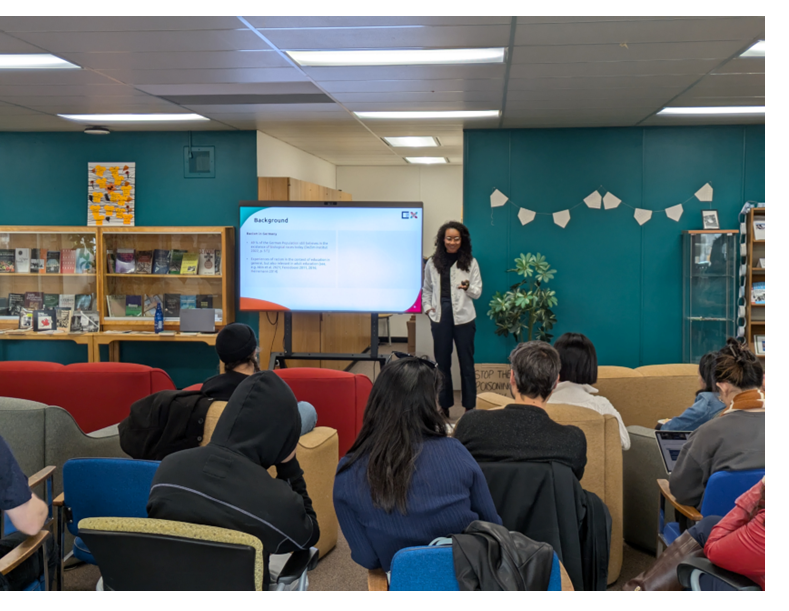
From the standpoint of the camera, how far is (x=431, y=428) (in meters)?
1.83

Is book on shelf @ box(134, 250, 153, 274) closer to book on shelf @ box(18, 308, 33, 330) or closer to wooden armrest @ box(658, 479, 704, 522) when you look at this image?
book on shelf @ box(18, 308, 33, 330)

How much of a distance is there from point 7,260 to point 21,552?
18.0ft

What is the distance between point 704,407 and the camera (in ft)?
9.67

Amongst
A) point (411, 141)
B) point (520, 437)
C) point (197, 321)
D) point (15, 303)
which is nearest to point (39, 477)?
point (520, 437)

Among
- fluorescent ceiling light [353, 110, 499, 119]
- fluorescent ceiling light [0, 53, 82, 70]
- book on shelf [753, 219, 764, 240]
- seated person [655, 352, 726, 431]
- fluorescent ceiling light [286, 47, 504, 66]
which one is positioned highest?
fluorescent ceiling light [353, 110, 499, 119]

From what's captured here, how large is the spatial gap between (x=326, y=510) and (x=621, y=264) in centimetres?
430

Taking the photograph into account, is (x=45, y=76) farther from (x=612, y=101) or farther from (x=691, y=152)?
(x=691, y=152)

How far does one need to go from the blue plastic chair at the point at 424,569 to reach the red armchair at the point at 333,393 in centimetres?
202

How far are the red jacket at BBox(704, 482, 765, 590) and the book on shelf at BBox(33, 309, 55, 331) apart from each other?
20.6ft

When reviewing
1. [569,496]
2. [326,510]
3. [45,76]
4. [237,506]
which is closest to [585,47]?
[569,496]

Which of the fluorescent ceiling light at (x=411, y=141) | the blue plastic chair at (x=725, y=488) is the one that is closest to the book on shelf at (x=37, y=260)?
the fluorescent ceiling light at (x=411, y=141)

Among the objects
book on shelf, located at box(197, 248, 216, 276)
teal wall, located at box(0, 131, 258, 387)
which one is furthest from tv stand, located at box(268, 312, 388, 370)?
book on shelf, located at box(197, 248, 216, 276)

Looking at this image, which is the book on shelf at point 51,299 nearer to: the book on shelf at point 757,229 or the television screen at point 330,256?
the television screen at point 330,256

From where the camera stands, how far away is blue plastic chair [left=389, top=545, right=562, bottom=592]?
149cm
